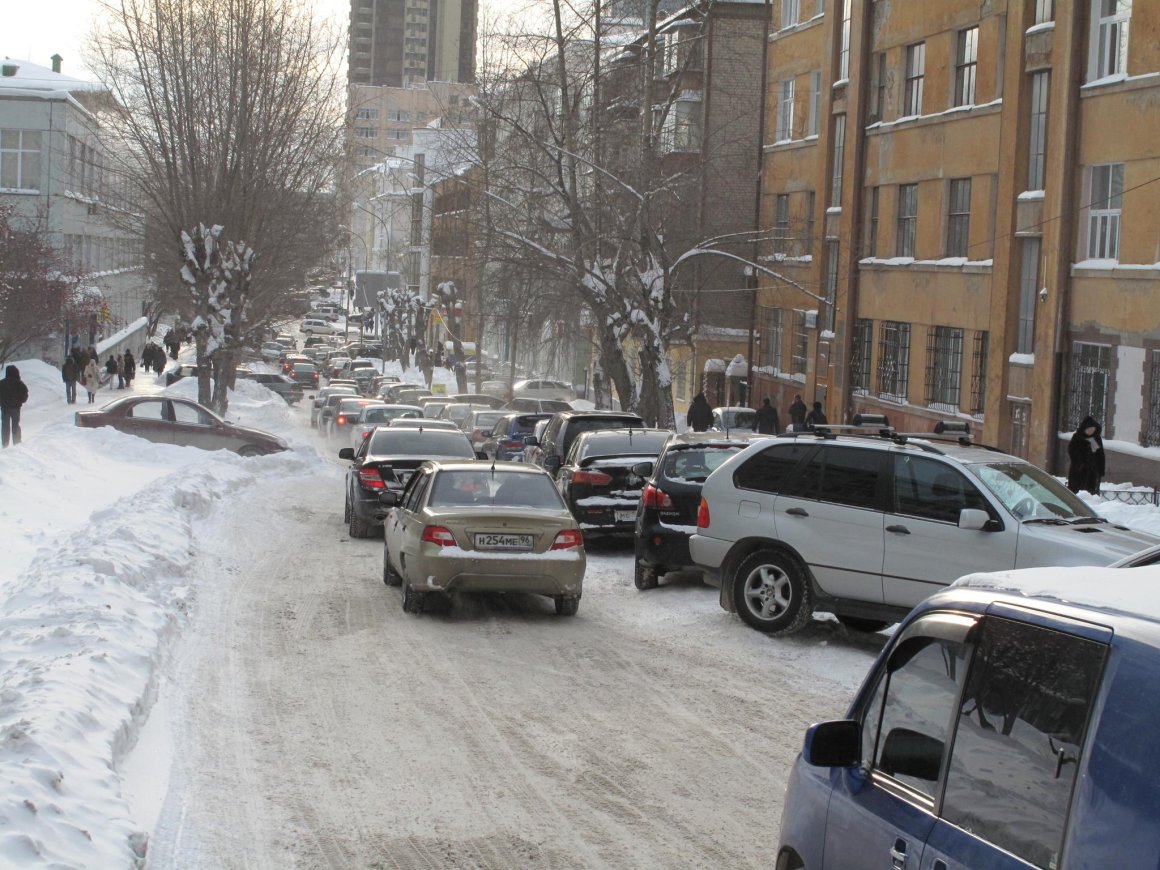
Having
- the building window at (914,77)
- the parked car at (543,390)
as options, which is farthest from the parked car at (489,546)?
the parked car at (543,390)

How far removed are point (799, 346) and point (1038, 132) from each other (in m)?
14.9

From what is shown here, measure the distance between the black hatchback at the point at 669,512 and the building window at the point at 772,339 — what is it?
30342mm

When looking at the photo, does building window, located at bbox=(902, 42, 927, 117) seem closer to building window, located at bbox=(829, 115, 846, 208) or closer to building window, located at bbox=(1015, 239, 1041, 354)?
building window, located at bbox=(829, 115, 846, 208)

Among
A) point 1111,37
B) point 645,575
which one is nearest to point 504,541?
point 645,575

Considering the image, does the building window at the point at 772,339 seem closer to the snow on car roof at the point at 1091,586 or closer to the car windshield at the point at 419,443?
the car windshield at the point at 419,443

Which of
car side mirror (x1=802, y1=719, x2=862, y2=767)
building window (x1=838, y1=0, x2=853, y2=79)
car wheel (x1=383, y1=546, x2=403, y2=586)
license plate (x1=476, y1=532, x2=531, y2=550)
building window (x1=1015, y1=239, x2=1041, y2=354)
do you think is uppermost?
building window (x1=838, y1=0, x2=853, y2=79)

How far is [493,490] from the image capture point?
13.8 metres

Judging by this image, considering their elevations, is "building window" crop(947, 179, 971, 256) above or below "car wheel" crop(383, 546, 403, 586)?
above

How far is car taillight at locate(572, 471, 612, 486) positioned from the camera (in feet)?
60.5

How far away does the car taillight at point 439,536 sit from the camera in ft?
42.5

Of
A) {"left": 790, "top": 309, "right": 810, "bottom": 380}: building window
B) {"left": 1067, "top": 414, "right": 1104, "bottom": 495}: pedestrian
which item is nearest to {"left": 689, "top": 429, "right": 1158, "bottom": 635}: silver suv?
{"left": 1067, "top": 414, "right": 1104, "bottom": 495}: pedestrian

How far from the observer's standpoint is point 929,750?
4.07 metres

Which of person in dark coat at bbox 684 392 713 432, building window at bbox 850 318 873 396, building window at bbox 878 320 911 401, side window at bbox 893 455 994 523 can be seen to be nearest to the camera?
side window at bbox 893 455 994 523

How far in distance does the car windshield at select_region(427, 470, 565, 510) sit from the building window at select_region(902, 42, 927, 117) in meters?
24.6
